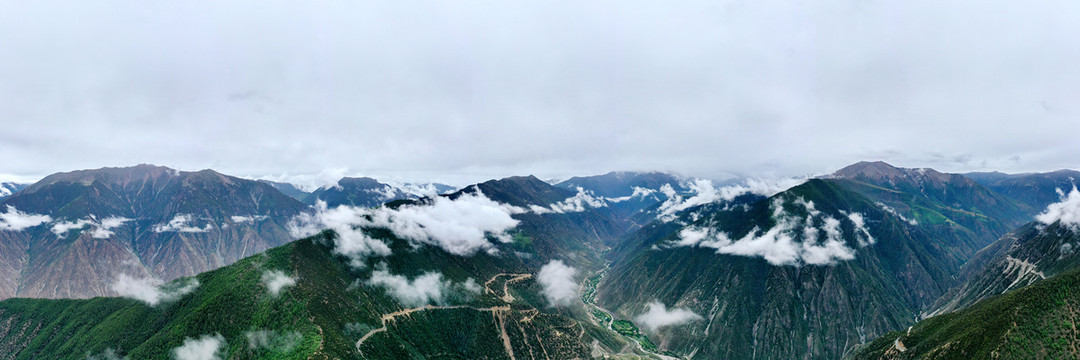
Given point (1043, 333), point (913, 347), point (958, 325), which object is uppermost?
point (1043, 333)

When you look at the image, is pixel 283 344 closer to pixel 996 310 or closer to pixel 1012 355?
pixel 1012 355

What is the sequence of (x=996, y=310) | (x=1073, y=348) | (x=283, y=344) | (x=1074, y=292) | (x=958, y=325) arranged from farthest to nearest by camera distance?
(x=283, y=344) < (x=958, y=325) < (x=996, y=310) < (x=1074, y=292) < (x=1073, y=348)

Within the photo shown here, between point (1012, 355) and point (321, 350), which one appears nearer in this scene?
point (1012, 355)

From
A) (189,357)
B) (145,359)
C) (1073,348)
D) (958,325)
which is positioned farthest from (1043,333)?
(145,359)

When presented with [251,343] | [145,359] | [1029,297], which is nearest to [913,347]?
[1029,297]

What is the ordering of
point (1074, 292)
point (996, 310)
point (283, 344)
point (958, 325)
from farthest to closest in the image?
point (283, 344), point (958, 325), point (996, 310), point (1074, 292)

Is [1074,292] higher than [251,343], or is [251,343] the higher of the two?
[1074,292]

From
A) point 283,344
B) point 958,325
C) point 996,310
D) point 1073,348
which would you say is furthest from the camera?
point 283,344

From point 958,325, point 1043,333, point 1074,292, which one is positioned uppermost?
point 1074,292

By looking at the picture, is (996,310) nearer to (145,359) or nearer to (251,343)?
(251,343)
